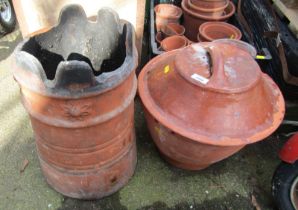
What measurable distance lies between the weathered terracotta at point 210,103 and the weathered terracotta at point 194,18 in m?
1.21

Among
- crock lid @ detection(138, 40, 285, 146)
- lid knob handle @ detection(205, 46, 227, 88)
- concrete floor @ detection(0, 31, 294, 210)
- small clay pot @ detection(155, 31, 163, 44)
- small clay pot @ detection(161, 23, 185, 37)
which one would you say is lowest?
concrete floor @ detection(0, 31, 294, 210)

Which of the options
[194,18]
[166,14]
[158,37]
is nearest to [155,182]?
[158,37]

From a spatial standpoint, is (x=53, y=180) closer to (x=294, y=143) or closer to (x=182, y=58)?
(x=182, y=58)

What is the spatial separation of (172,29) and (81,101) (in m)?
2.10

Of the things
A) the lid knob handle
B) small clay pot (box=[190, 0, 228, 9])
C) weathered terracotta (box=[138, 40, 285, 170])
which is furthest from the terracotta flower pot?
the lid knob handle

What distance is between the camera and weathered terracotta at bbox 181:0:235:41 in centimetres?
345

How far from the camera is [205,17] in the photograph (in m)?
3.42

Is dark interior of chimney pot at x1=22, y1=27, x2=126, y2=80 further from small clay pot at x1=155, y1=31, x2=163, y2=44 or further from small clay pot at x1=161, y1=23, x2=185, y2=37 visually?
small clay pot at x1=161, y1=23, x2=185, y2=37

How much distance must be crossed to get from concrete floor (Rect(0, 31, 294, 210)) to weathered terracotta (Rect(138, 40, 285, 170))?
0.40m

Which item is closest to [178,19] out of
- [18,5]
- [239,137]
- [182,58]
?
[182,58]

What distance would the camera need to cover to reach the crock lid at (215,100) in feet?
6.74

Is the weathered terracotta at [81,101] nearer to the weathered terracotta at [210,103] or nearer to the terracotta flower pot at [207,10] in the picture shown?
the weathered terracotta at [210,103]

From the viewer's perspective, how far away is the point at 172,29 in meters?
3.52

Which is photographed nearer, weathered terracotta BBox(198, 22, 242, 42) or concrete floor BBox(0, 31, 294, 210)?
concrete floor BBox(0, 31, 294, 210)
